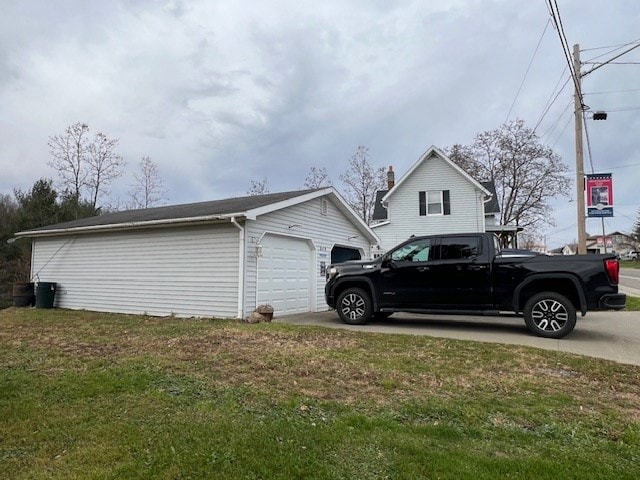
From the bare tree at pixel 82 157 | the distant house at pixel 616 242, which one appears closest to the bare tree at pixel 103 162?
the bare tree at pixel 82 157

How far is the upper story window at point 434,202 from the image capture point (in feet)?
72.7

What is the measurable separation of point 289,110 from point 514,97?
8.41m

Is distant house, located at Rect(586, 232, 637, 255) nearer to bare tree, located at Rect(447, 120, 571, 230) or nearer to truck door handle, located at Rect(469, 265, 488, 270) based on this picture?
bare tree, located at Rect(447, 120, 571, 230)

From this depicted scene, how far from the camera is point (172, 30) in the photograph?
37.0 ft

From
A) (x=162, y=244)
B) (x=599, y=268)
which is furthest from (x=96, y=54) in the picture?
(x=599, y=268)

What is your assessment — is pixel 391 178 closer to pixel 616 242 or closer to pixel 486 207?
pixel 486 207

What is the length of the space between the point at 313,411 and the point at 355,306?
18.8 feet

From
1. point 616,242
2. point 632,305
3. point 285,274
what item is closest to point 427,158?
point 632,305

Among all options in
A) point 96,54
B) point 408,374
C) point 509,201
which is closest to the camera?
point 408,374

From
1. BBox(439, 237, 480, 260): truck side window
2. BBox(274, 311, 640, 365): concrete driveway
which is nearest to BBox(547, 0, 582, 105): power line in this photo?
BBox(439, 237, 480, 260): truck side window

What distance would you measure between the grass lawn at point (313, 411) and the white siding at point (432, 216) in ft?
52.1

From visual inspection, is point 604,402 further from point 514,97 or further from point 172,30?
point 514,97

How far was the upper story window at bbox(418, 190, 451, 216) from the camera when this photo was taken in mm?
22172

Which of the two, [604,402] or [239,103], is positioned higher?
[239,103]
